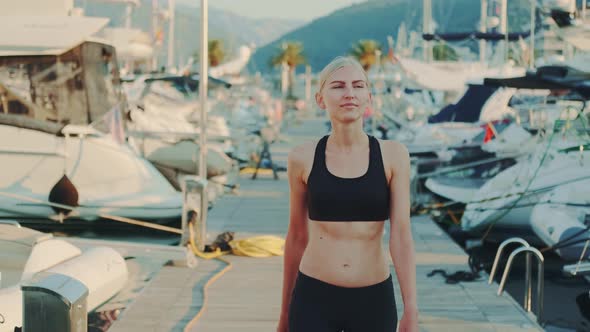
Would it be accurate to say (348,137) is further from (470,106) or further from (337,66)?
(470,106)

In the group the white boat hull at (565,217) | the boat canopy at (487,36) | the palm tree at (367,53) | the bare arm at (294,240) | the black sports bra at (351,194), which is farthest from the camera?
the palm tree at (367,53)

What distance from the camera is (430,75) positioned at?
92.9ft

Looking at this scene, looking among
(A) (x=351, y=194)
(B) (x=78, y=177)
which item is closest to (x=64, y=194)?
(B) (x=78, y=177)

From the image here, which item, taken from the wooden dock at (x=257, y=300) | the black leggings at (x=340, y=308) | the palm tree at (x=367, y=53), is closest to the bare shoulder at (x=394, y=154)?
the black leggings at (x=340, y=308)

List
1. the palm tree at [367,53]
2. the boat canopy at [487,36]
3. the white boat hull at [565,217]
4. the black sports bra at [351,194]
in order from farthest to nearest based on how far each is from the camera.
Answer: the palm tree at [367,53]
the boat canopy at [487,36]
the white boat hull at [565,217]
the black sports bra at [351,194]

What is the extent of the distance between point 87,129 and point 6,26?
2.09 meters

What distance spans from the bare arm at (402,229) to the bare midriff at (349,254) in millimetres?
75

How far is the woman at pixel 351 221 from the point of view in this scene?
3674 mm

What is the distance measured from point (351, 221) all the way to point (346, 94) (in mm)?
500

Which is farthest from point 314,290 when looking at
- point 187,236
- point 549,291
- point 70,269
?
point 549,291

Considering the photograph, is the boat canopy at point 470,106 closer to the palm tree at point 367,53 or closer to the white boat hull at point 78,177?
the white boat hull at point 78,177

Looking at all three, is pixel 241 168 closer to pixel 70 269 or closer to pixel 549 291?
pixel 549 291

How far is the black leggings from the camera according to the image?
3.71 metres

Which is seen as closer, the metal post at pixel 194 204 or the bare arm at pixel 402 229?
the bare arm at pixel 402 229
